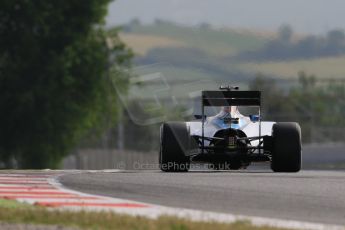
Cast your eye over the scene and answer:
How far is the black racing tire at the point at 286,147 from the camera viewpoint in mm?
20812

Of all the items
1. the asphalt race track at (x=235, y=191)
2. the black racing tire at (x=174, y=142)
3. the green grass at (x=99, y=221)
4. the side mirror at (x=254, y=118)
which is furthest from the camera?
the side mirror at (x=254, y=118)

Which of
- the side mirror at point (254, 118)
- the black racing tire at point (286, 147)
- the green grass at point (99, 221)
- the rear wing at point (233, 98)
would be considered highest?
the rear wing at point (233, 98)

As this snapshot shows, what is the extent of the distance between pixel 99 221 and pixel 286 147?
27.5ft

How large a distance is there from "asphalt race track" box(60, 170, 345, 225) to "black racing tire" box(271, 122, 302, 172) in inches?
9.7

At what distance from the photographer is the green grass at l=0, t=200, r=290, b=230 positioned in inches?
496

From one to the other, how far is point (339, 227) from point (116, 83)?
52.4 metres

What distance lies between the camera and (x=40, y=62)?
6038 centimetres

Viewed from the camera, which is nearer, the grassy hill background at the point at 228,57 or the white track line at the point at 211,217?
the white track line at the point at 211,217

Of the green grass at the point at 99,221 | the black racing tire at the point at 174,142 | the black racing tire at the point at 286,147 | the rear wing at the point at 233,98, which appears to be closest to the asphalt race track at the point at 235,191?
the black racing tire at the point at 286,147

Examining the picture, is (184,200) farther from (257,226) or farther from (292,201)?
(257,226)

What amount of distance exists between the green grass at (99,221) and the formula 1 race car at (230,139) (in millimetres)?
7232

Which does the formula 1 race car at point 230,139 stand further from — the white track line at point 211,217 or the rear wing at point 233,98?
the white track line at point 211,217

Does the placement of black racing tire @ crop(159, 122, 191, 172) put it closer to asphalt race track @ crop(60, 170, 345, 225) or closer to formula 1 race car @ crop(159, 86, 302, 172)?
formula 1 race car @ crop(159, 86, 302, 172)

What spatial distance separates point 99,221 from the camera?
1305cm
